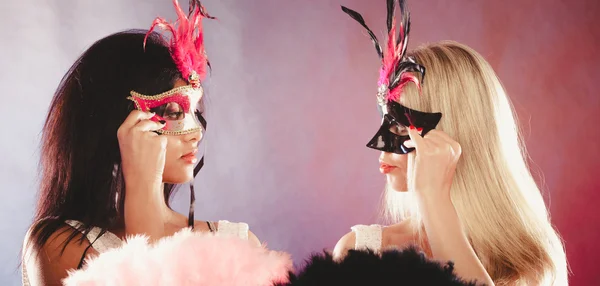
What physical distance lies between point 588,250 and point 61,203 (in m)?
2.33

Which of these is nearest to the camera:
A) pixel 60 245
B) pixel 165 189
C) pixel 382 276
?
pixel 382 276

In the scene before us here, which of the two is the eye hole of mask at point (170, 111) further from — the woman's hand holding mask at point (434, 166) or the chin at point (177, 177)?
the woman's hand holding mask at point (434, 166)

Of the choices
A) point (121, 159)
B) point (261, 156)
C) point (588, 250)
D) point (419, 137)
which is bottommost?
point (588, 250)

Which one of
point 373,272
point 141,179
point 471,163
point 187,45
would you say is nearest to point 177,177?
point 141,179

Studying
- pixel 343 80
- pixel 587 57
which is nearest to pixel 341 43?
pixel 343 80

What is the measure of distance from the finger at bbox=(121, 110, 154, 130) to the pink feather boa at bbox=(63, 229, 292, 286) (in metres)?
0.70

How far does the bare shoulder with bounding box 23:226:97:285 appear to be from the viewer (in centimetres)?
153

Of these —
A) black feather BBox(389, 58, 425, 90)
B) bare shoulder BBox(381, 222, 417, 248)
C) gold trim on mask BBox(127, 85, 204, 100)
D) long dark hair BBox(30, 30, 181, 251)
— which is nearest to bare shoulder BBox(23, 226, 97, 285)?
long dark hair BBox(30, 30, 181, 251)

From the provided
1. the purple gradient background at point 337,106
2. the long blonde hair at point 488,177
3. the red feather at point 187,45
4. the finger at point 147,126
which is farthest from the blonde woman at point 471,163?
the purple gradient background at point 337,106

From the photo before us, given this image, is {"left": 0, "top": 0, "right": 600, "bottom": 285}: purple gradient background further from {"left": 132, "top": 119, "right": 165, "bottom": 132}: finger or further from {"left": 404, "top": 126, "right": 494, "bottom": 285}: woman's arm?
{"left": 404, "top": 126, "right": 494, "bottom": 285}: woman's arm

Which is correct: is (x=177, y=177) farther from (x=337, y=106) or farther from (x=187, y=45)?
(x=337, y=106)

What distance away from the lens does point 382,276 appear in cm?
86

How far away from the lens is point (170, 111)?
1.74 m

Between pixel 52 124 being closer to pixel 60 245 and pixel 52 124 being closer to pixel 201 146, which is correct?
pixel 60 245
